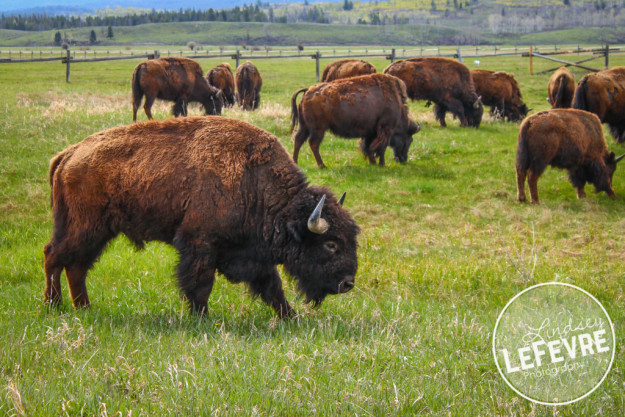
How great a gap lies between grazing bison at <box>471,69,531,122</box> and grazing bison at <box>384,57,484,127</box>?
233cm

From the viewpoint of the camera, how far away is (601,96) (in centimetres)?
1549

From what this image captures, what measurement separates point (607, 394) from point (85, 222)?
418 centimetres

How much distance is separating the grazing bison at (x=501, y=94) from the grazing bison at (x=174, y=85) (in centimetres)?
968

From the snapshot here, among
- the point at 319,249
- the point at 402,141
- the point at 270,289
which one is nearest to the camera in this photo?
the point at 319,249

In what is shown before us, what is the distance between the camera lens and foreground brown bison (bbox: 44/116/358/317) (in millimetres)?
5191

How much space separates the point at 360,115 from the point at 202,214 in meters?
8.50

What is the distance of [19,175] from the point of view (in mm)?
10680

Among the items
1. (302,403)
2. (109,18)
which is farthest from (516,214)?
(109,18)

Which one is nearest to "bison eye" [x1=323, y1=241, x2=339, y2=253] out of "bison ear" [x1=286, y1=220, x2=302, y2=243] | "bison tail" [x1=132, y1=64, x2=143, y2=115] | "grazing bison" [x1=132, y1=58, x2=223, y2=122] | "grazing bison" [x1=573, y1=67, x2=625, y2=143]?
"bison ear" [x1=286, y1=220, x2=302, y2=243]

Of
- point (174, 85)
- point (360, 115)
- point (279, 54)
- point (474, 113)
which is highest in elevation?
point (279, 54)

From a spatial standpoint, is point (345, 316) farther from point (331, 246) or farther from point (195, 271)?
point (195, 271)

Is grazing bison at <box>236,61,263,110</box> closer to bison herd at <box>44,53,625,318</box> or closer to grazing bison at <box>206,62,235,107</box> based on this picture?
grazing bison at <box>206,62,235,107</box>

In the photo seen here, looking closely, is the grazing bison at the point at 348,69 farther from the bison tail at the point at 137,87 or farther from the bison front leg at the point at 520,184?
the bison front leg at the point at 520,184

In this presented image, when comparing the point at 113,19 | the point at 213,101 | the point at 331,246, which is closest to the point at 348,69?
the point at 213,101
